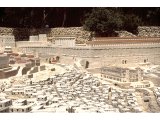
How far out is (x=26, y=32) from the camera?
718 cm

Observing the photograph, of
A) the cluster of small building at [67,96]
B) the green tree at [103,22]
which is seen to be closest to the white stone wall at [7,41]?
the cluster of small building at [67,96]

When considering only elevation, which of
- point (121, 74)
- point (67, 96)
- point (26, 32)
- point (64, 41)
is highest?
point (26, 32)

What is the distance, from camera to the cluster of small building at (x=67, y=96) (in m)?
6.98

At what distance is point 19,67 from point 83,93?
73 centimetres

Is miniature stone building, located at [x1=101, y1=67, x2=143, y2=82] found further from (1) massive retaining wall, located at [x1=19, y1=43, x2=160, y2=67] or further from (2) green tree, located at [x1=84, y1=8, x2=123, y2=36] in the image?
(2) green tree, located at [x1=84, y1=8, x2=123, y2=36]

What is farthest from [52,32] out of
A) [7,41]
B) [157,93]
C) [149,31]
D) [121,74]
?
[157,93]

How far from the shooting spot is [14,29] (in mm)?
→ 7191

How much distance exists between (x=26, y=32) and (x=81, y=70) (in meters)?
0.71

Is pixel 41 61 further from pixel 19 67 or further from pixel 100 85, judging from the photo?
pixel 100 85

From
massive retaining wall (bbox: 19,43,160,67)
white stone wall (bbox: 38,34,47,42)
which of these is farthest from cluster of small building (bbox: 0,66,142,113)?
white stone wall (bbox: 38,34,47,42)

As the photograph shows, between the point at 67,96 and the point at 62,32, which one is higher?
the point at 62,32

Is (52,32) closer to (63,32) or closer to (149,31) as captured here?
(63,32)

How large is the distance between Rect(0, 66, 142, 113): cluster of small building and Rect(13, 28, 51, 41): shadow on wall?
46cm
